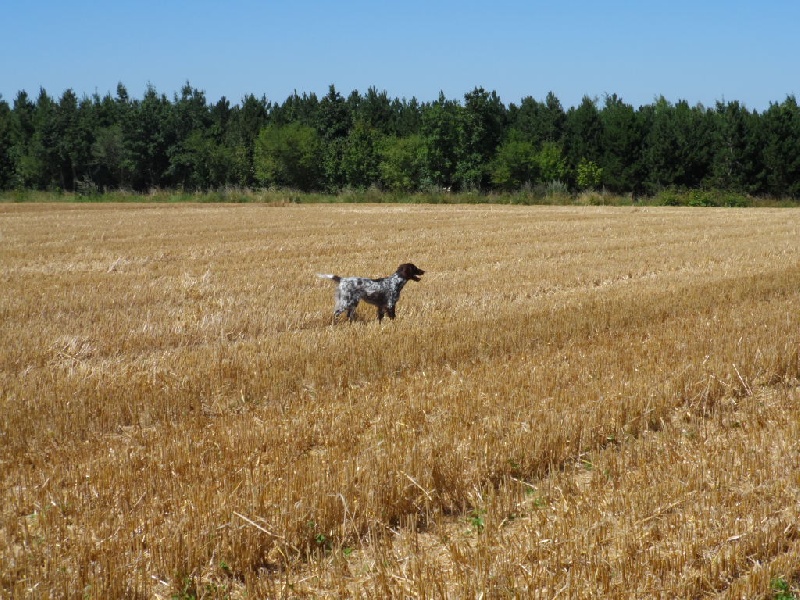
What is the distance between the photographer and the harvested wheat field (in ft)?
14.0

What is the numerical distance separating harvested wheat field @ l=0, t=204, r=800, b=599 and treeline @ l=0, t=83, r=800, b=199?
4627cm

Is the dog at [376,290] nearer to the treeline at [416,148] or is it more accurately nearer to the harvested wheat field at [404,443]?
the harvested wheat field at [404,443]

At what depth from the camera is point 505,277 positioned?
14.8m

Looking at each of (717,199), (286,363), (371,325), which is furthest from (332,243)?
(717,199)

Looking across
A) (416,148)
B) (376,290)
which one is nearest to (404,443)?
(376,290)

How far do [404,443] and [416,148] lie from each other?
205 ft

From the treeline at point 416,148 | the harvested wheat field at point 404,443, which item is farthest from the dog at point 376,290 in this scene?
the treeline at point 416,148

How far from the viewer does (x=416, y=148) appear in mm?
66875

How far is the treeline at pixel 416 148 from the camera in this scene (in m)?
57.2

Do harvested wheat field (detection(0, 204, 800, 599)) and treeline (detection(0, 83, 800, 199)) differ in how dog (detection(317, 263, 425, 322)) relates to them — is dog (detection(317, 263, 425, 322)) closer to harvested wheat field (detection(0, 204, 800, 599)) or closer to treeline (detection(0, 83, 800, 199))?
harvested wheat field (detection(0, 204, 800, 599))

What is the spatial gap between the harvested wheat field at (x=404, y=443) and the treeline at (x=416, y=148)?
46.3 meters

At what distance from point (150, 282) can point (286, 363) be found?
22.5 feet

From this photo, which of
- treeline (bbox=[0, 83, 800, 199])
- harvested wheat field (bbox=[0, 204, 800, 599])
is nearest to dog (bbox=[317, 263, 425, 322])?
harvested wheat field (bbox=[0, 204, 800, 599])

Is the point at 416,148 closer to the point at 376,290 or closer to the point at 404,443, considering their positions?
the point at 376,290
